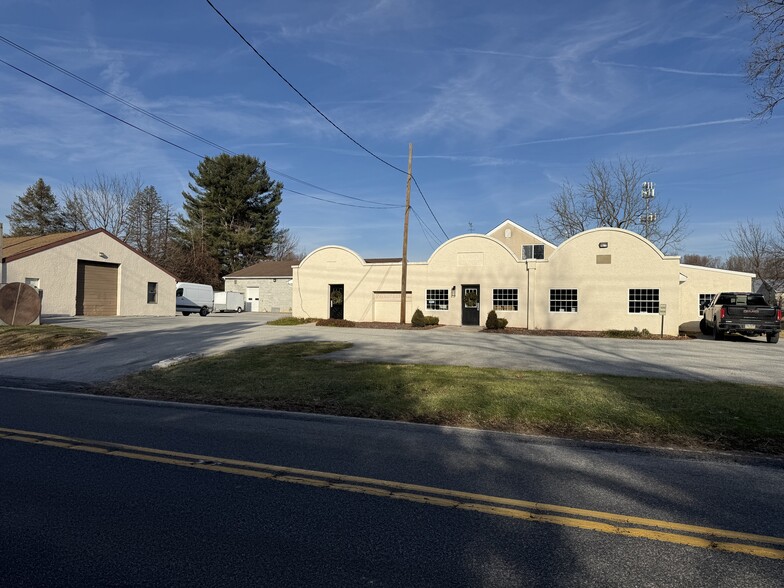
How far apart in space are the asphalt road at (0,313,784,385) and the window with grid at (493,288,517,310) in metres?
7.12

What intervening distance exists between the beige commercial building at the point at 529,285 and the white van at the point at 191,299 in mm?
13816

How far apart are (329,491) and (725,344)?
67.7 ft

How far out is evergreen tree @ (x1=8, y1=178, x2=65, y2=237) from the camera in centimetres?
6334

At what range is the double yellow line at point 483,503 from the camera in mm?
3764

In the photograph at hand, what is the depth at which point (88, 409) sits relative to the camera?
8539 mm

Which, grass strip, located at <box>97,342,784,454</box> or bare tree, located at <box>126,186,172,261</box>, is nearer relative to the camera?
grass strip, located at <box>97,342,784,454</box>

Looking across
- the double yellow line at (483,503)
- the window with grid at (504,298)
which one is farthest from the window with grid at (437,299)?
the double yellow line at (483,503)

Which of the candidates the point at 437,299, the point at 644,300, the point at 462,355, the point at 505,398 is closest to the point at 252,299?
the point at 437,299

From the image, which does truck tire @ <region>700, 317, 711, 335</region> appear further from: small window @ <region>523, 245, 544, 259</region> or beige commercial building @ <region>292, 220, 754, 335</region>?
small window @ <region>523, 245, 544, 259</region>

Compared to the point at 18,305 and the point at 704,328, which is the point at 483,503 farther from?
the point at 704,328

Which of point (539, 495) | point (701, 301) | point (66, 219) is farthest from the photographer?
point (66, 219)

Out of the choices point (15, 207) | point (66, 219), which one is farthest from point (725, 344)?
point (15, 207)

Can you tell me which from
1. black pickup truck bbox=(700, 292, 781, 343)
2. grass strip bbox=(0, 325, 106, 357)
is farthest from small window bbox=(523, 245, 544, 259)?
grass strip bbox=(0, 325, 106, 357)

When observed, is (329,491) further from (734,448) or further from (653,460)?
(734,448)
